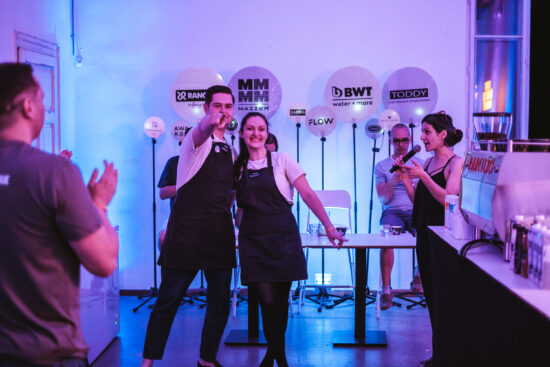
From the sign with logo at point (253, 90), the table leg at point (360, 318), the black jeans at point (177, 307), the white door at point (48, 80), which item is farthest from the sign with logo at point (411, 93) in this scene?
the white door at point (48, 80)

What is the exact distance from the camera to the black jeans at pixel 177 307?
3.22 meters

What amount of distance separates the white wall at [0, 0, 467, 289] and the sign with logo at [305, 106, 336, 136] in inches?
13.5

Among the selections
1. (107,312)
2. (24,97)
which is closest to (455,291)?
(24,97)

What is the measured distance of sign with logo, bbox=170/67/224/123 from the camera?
5.40 meters

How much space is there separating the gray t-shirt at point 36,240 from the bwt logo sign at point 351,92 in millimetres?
4261

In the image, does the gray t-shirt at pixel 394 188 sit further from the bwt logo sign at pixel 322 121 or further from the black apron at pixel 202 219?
the black apron at pixel 202 219

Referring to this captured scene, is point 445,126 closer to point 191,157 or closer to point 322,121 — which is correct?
point 191,157

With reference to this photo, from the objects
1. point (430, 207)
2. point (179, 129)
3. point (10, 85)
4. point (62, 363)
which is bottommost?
point (62, 363)

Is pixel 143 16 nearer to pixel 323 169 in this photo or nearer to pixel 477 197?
pixel 323 169

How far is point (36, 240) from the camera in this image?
145 centimetres

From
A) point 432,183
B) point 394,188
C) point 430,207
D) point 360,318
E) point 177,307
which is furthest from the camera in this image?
point 394,188

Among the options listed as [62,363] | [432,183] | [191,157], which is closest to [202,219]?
[191,157]

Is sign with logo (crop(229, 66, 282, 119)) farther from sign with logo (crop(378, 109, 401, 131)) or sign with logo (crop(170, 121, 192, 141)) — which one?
sign with logo (crop(378, 109, 401, 131))

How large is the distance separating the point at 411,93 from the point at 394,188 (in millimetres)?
902
